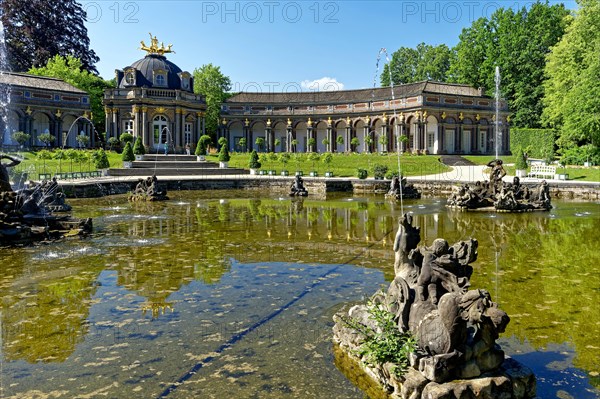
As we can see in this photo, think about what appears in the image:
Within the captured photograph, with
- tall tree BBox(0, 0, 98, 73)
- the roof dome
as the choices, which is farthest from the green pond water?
tall tree BBox(0, 0, 98, 73)

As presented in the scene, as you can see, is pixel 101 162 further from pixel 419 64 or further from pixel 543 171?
pixel 419 64

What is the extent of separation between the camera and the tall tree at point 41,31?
2328 inches

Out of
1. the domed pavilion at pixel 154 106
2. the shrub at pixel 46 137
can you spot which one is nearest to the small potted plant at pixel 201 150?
the domed pavilion at pixel 154 106

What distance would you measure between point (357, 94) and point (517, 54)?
1853 cm

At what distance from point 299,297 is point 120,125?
4709 cm

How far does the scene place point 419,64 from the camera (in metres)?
73.0

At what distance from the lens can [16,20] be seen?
195 feet

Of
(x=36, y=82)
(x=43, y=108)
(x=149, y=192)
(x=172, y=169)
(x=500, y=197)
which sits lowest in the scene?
(x=500, y=197)

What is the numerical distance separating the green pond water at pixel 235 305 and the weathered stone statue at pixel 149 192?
920cm

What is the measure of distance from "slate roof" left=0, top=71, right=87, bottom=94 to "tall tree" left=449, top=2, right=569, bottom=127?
46098 mm

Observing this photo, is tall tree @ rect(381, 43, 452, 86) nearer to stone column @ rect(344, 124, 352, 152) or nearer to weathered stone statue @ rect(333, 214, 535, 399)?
stone column @ rect(344, 124, 352, 152)

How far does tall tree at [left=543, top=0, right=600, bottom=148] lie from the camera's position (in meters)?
31.3

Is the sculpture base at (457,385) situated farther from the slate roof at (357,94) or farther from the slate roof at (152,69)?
the slate roof at (152,69)

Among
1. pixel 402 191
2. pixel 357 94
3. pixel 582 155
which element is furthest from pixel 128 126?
pixel 582 155
